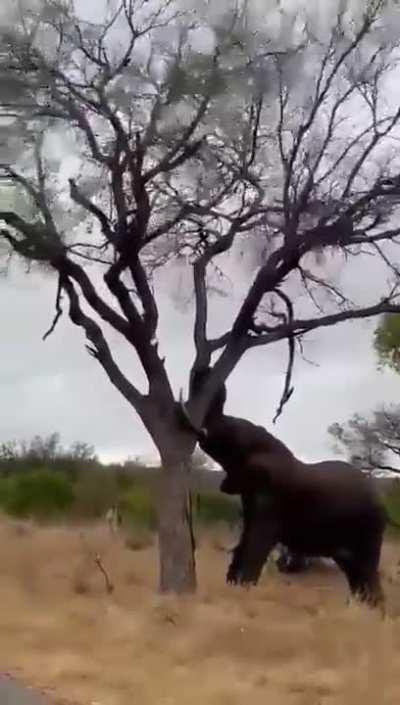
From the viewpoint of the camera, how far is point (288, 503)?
1800 cm

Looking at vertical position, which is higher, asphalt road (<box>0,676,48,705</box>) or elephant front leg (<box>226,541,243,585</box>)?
elephant front leg (<box>226,541,243,585</box>)

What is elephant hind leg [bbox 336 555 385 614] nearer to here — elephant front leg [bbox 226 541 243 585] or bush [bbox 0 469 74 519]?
elephant front leg [bbox 226 541 243 585]

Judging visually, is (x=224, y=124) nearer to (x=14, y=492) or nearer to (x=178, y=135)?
(x=178, y=135)

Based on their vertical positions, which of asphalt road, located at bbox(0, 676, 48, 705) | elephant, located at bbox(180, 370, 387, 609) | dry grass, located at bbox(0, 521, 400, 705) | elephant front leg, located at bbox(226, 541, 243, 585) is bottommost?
asphalt road, located at bbox(0, 676, 48, 705)

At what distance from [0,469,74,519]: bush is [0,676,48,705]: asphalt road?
34130mm

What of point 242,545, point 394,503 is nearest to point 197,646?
point 242,545

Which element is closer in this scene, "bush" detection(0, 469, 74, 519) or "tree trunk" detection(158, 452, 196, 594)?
"tree trunk" detection(158, 452, 196, 594)

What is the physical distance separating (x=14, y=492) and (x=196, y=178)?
2959 centimetres

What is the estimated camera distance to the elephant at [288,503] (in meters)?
18.0

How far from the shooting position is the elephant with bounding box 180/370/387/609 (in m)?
18.0

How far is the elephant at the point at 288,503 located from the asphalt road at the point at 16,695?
7185 millimetres

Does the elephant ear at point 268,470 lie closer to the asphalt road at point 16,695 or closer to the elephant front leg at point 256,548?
the elephant front leg at point 256,548

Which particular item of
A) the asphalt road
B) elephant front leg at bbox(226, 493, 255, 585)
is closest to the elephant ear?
elephant front leg at bbox(226, 493, 255, 585)

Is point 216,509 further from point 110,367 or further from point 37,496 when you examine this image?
point 110,367
